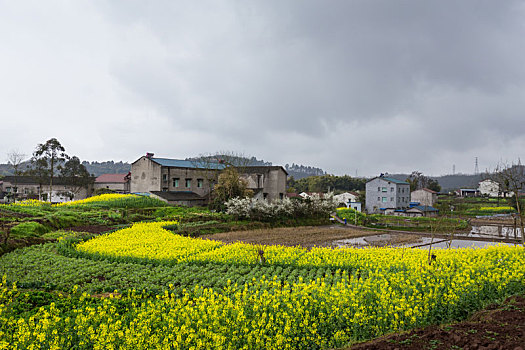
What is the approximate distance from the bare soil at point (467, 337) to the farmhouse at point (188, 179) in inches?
1498

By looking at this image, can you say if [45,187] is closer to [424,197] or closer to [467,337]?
[467,337]

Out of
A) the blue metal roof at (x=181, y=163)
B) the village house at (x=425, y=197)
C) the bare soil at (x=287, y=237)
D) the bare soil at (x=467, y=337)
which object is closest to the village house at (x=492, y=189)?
the village house at (x=425, y=197)

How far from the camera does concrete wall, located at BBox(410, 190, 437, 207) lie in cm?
7281

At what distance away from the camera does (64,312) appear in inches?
298

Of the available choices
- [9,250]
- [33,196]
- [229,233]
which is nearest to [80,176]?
[33,196]

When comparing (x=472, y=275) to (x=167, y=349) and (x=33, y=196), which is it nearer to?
(x=167, y=349)

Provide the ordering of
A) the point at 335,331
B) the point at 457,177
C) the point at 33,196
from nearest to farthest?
the point at 335,331
the point at 33,196
the point at 457,177

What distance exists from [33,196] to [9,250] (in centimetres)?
4982

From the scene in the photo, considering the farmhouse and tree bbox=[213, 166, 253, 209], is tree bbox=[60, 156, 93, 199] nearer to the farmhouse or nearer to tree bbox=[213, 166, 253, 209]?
the farmhouse

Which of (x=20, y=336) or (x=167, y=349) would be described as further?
(x=20, y=336)

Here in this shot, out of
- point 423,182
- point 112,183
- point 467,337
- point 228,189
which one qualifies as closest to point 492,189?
point 423,182

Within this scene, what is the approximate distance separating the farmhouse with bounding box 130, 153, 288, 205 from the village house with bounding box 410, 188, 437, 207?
133 feet

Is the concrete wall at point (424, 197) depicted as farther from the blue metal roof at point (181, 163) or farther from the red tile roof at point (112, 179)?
the red tile roof at point (112, 179)

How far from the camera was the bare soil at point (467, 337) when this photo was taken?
540cm
